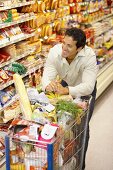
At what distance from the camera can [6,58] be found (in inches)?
142

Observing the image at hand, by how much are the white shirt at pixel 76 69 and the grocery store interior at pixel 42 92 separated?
340 millimetres

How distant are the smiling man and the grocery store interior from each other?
30 cm

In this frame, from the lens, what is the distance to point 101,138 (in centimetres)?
425

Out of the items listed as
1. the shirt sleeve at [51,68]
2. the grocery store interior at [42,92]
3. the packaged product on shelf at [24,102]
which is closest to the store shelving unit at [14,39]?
the grocery store interior at [42,92]

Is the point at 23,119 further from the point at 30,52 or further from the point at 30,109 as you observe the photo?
the point at 30,52

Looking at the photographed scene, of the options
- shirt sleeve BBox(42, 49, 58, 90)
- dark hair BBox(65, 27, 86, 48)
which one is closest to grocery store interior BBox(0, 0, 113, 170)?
shirt sleeve BBox(42, 49, 58, 90)

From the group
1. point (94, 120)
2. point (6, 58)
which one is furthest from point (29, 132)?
point (94, 120)

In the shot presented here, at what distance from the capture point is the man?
2.81 metres

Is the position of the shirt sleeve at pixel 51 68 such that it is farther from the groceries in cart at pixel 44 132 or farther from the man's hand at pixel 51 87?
the groceries in cart at pixel 44 132

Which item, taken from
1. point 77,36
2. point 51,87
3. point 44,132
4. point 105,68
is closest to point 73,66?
point 77,36

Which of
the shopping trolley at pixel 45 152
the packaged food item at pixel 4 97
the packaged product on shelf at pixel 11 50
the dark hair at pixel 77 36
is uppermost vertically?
the dark hair at pixel 77 36

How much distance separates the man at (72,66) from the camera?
2.81 metres

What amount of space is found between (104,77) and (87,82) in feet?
9.71

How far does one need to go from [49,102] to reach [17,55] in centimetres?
171
